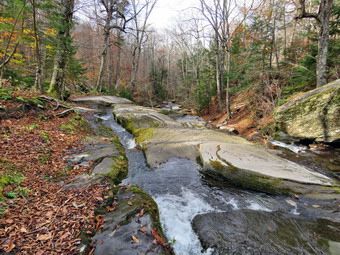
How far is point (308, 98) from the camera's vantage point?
6.79m

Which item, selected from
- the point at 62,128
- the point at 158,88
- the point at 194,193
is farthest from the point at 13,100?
the point at 158,88

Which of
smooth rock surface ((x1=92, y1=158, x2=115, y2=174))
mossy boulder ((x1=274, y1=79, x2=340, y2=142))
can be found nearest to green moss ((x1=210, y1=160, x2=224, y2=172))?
smooth rock surface ((x1=92, y1=158, x2=115, y2=174))

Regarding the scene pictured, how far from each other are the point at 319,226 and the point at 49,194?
4.64m

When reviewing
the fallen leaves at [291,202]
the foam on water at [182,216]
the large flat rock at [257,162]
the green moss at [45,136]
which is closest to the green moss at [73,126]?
the green moss at [45,136]

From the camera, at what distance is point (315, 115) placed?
6.48 m

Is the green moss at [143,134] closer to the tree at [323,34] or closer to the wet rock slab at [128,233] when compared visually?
the wet rock slab at [128,233]

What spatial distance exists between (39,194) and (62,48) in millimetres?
9539

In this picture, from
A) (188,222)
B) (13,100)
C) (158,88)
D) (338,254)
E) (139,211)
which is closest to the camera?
(338,254)

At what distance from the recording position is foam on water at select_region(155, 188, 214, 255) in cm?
281

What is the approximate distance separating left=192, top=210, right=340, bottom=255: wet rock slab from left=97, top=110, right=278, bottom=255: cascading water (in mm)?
191

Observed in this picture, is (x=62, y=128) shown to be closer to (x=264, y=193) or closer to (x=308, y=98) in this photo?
(x=264, y=193)

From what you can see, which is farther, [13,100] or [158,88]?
[158,88]

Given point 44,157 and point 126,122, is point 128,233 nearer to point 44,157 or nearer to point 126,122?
point 44,157

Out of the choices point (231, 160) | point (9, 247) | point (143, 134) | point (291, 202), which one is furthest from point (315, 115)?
point (9, 247)
